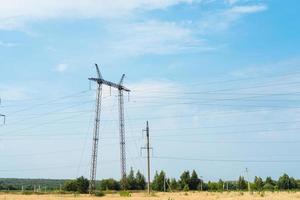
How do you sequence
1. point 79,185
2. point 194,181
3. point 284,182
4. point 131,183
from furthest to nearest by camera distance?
point 284,182 < point 194,181 < point 131,183 < point 79,185

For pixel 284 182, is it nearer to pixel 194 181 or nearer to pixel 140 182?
pixel 194 181

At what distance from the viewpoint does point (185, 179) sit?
123312mm

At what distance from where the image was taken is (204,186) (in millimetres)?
129625

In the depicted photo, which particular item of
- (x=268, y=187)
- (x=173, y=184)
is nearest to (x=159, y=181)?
(x=173, y=184)

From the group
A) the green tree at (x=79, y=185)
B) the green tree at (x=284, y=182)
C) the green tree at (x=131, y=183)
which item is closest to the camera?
the green tree at (x=79, y=185)

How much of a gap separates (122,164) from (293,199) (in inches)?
1578

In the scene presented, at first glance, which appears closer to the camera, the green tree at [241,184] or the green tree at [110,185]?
the green tree at [110,185]

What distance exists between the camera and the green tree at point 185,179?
122 meters

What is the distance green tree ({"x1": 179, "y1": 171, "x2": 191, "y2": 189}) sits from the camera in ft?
401

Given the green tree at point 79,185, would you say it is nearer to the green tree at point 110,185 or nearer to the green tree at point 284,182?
the green tree at point 110,185

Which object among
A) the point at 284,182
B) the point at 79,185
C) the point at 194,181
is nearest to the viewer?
the point at 79,185

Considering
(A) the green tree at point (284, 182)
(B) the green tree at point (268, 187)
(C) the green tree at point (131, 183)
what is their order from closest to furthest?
(C) the green tree at point (131, 183), (B) the green tree at point (268, 187), (A) the green tree at point (284, 182)

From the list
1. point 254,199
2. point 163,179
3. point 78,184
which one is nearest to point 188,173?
point 163,179

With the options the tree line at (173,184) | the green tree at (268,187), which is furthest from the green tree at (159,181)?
the green tree at (268,187)
